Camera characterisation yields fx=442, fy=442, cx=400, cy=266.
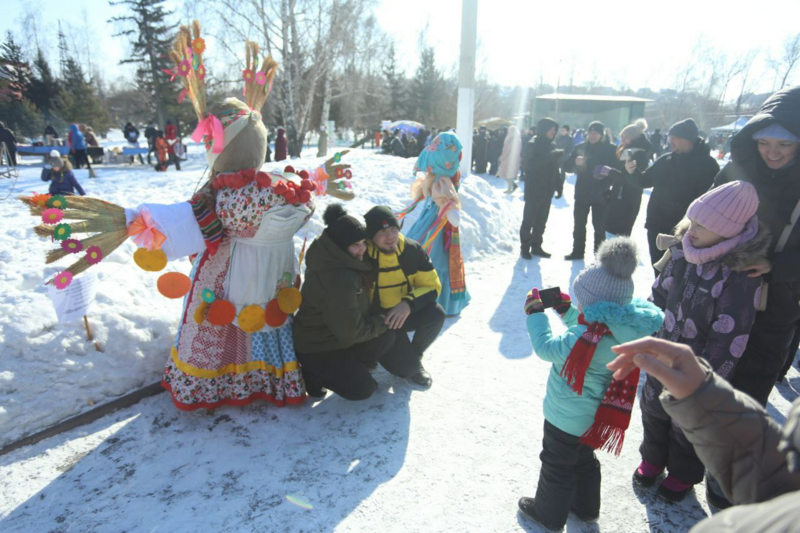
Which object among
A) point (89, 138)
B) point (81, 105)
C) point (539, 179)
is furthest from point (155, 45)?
point (539, 179)

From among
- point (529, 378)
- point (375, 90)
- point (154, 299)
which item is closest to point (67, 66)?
point (375, 90)

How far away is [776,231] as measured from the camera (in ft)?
7.47

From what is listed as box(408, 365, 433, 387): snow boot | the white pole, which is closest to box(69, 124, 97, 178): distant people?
the white pole

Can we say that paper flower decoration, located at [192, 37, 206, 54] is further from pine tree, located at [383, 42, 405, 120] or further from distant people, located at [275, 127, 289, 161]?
pine tree, located at [383, 42, 405, 120]

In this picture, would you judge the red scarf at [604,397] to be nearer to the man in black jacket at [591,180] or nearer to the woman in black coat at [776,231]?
the woman in black coat at [776,231]

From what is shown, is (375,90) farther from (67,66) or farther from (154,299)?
(154,299)

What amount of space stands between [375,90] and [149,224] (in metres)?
28.3

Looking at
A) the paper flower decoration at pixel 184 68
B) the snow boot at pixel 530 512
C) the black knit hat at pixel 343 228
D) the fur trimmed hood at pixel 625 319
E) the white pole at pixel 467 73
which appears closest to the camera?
the fur trimmed hood at pixel 625 319

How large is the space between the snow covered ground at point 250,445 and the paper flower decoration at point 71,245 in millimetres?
991

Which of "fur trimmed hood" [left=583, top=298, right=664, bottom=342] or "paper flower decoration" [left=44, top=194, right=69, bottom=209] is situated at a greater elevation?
"paper flower decoration" [left=44, top=194, right=69, bottom=209]

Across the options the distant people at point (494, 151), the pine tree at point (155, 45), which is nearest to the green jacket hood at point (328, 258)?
the distant people at point (494, 151)

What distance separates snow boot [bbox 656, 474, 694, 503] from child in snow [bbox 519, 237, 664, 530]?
41 centimetres

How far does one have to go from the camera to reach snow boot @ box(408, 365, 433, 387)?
3061mm

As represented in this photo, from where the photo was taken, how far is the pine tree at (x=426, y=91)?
3164 cm
